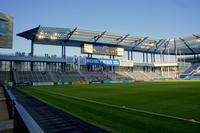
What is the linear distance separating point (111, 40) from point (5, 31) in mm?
42547

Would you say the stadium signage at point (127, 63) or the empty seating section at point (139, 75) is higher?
the stadium signage at point (127, 63)

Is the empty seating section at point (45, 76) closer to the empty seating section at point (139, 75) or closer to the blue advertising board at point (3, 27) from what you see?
the empty seating section at point (139, 75)

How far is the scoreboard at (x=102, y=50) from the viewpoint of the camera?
66312mm

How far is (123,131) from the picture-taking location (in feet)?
22.7

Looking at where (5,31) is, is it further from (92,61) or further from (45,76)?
(92,61)

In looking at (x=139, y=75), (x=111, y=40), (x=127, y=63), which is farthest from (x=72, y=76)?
(x=139, y=75)

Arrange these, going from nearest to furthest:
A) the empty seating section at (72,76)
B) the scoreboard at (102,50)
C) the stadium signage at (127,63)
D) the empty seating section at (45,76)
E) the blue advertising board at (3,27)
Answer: the blue advertising board at (3,27), the empty seating section at (45,76), the empty seating section at (72,76), the scoreboard at (102,50), the stadium signage at (127,63)

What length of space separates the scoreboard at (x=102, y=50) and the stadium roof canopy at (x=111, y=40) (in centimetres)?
151

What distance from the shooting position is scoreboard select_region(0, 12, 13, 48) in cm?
3163

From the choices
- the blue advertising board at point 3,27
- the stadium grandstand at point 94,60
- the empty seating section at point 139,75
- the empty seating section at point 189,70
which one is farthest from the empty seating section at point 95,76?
the blue advertising board at point 3,27

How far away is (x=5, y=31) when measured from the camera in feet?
105

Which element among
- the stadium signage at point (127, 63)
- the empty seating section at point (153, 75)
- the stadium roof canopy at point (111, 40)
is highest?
the stadium roof canopy at point (111, 40)

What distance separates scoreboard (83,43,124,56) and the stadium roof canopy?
151 cm

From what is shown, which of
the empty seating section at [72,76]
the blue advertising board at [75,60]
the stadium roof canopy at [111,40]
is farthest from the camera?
the blue advertising board at [75,60]
